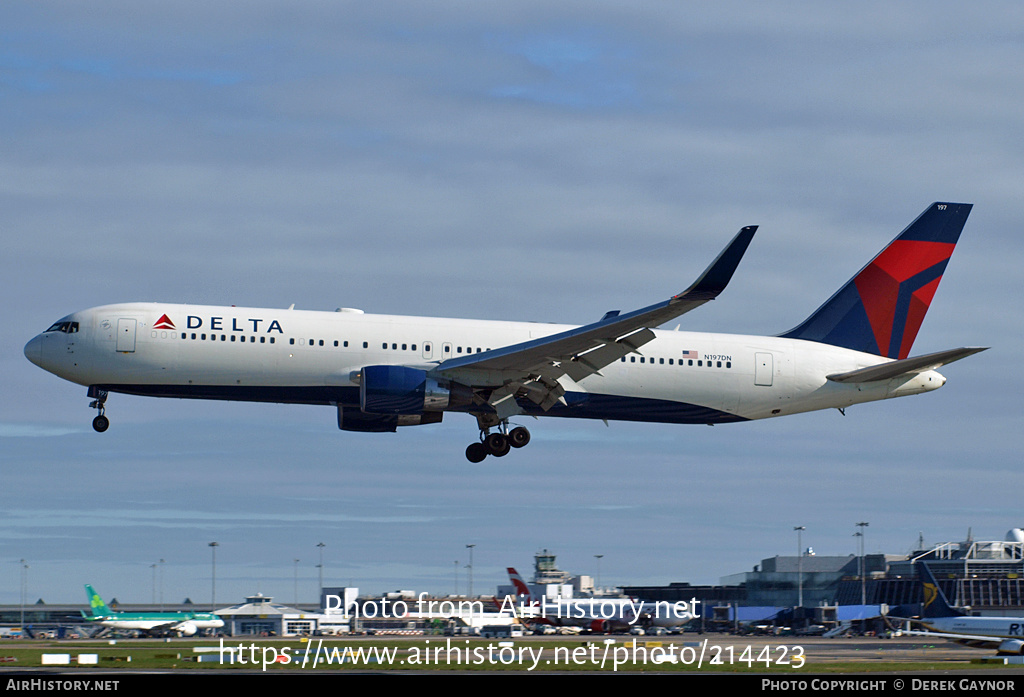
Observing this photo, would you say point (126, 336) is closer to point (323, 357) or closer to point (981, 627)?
point (323, 357)

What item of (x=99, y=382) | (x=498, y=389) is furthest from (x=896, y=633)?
(x=99, y=382)

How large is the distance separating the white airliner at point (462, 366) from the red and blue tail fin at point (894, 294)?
1.82 metres

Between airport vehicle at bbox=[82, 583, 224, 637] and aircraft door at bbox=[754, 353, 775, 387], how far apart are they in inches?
1685

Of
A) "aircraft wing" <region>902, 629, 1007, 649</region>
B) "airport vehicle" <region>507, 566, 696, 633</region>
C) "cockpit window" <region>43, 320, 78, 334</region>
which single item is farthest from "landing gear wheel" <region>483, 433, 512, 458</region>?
"airport vehicle" <region>507, 566, 696, 633</region>

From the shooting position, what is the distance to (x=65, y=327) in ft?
138

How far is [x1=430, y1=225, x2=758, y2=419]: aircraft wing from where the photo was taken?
3834 cm

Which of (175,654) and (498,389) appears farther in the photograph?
(175,654)

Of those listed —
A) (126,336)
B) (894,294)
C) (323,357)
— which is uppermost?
(894,294)

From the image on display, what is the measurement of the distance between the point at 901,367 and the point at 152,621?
2090 inches

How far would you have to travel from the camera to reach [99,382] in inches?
1645

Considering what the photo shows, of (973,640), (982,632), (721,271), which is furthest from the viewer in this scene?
(982,632)

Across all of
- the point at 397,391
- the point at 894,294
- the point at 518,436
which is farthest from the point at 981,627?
the point at 397,391

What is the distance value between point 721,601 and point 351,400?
2230 inches
